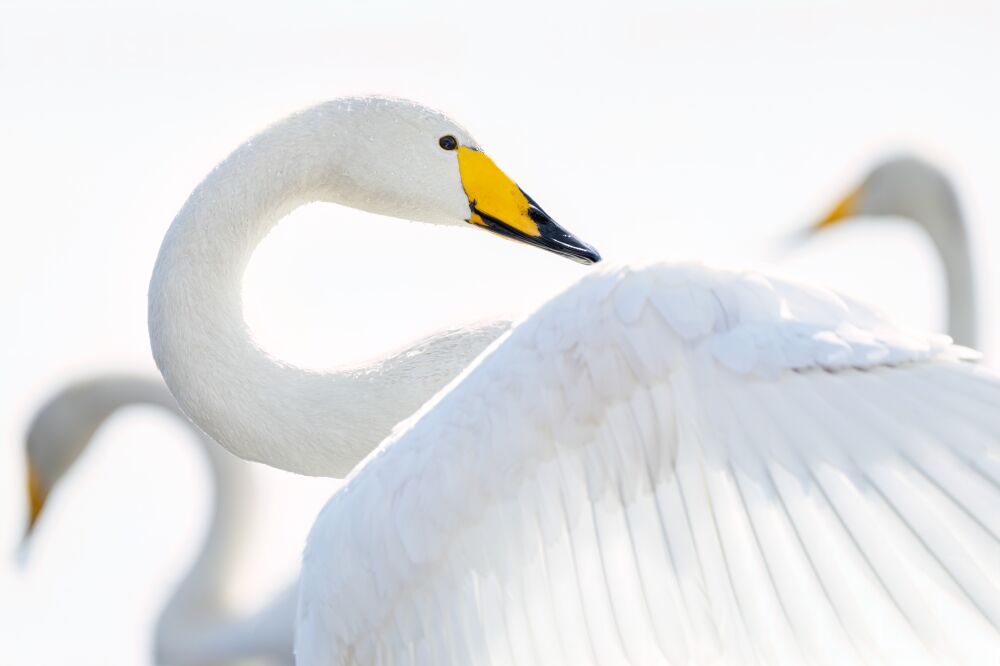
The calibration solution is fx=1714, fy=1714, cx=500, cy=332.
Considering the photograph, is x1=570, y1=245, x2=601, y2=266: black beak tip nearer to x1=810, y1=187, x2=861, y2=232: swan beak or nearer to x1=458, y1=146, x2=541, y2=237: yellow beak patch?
x1=458, y1=146, x2=541, y2=237: yellow beak patch

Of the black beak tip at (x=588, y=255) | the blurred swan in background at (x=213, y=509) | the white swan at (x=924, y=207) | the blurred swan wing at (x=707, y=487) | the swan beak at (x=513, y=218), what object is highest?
the swan beak at (x=513, y=218)

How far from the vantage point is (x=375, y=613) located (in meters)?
2.79

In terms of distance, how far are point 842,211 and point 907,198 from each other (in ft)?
1.14

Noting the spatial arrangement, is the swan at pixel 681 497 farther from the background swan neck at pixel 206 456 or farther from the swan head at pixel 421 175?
the background swan neck at pixel 206 456

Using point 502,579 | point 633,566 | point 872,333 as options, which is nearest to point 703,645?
point 633,566

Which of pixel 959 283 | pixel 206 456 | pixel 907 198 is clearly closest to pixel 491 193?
pixel 959 283

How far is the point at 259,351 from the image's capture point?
11.4 feet

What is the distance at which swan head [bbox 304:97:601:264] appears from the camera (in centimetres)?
368

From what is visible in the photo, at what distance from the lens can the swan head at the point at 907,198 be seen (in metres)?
9.10

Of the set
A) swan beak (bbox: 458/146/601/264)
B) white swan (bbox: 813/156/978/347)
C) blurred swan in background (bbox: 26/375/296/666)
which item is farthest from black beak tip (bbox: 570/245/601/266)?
white swan (bbox: 813/156/978/347)

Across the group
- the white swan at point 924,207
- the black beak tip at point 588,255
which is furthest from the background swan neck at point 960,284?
the black beak tip at point 588,255

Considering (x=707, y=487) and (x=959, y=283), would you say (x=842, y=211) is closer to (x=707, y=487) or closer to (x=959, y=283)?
(x=959, y=283)

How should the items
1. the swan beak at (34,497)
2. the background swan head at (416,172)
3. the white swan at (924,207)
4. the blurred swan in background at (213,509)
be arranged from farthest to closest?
1. the swan beak at (34,497)
2. the white swan at (924,207)
3. the blurred swan in background at (213,509)
4. the background swan head at (416,172)

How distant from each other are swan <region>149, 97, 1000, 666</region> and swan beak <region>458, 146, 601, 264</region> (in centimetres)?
106
